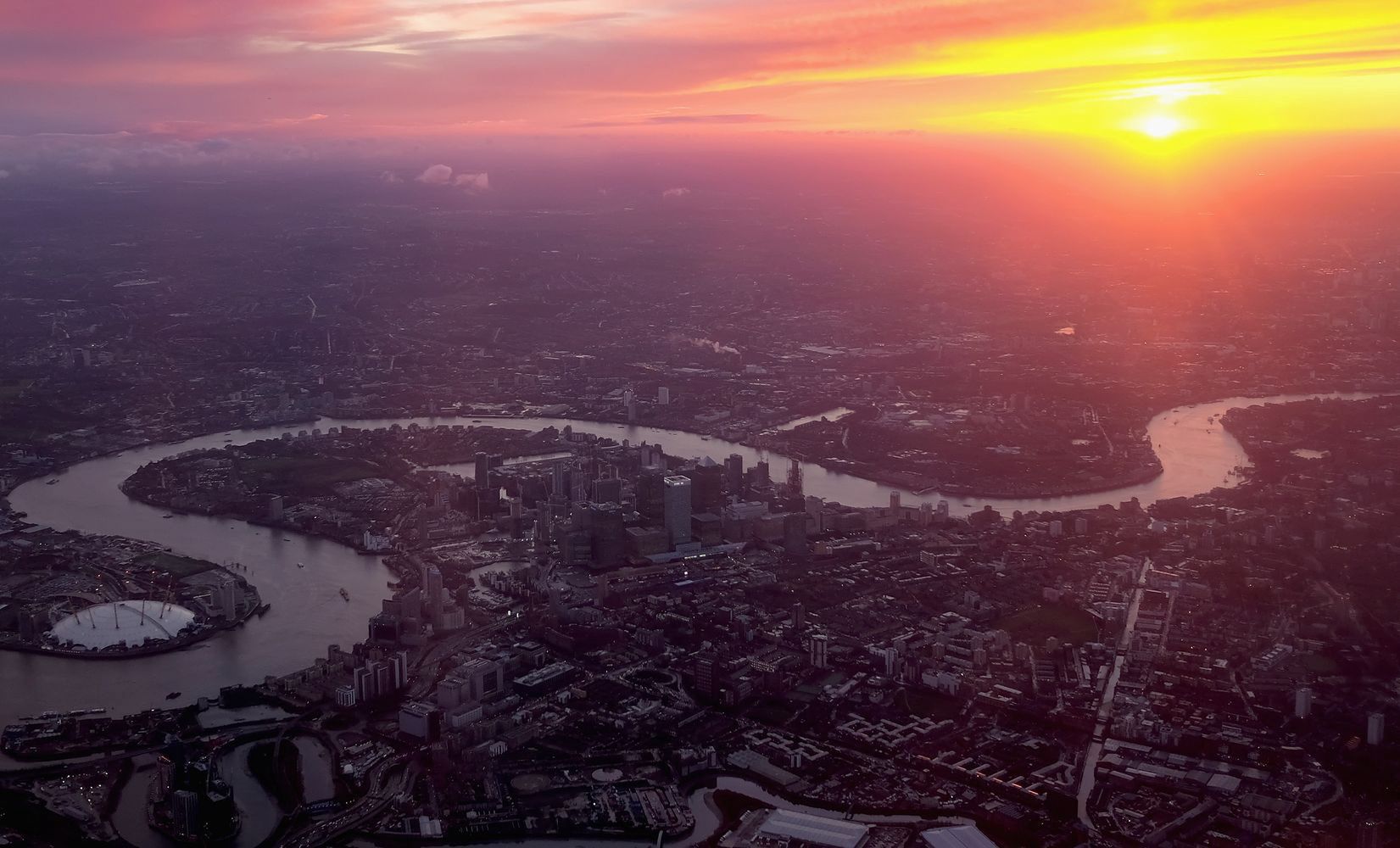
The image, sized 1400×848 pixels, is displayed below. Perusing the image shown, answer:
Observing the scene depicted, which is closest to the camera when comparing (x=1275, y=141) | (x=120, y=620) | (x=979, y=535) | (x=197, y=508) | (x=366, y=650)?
(x=366, y=650)

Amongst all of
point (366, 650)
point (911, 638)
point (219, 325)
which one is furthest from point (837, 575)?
point (219, 325)

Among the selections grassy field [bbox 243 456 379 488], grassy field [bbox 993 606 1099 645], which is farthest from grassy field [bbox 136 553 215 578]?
grassy field [bbox 993 606 1099 645]

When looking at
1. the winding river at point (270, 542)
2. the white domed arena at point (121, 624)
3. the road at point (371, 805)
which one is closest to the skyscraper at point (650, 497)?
the winding river at point (270, 542)

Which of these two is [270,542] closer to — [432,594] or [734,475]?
[432,594]

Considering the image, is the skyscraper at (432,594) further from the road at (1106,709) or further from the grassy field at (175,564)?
the road at (1106,709)

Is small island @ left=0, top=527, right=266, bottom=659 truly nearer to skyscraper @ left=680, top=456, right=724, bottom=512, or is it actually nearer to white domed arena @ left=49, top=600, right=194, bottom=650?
white domed arena @ left=49, top=600, right=194, bottom=650

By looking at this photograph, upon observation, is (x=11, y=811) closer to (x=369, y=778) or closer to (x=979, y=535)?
(x=369, y=778)

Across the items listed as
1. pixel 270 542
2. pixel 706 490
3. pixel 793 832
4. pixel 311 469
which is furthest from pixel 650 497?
pixel 793 832
